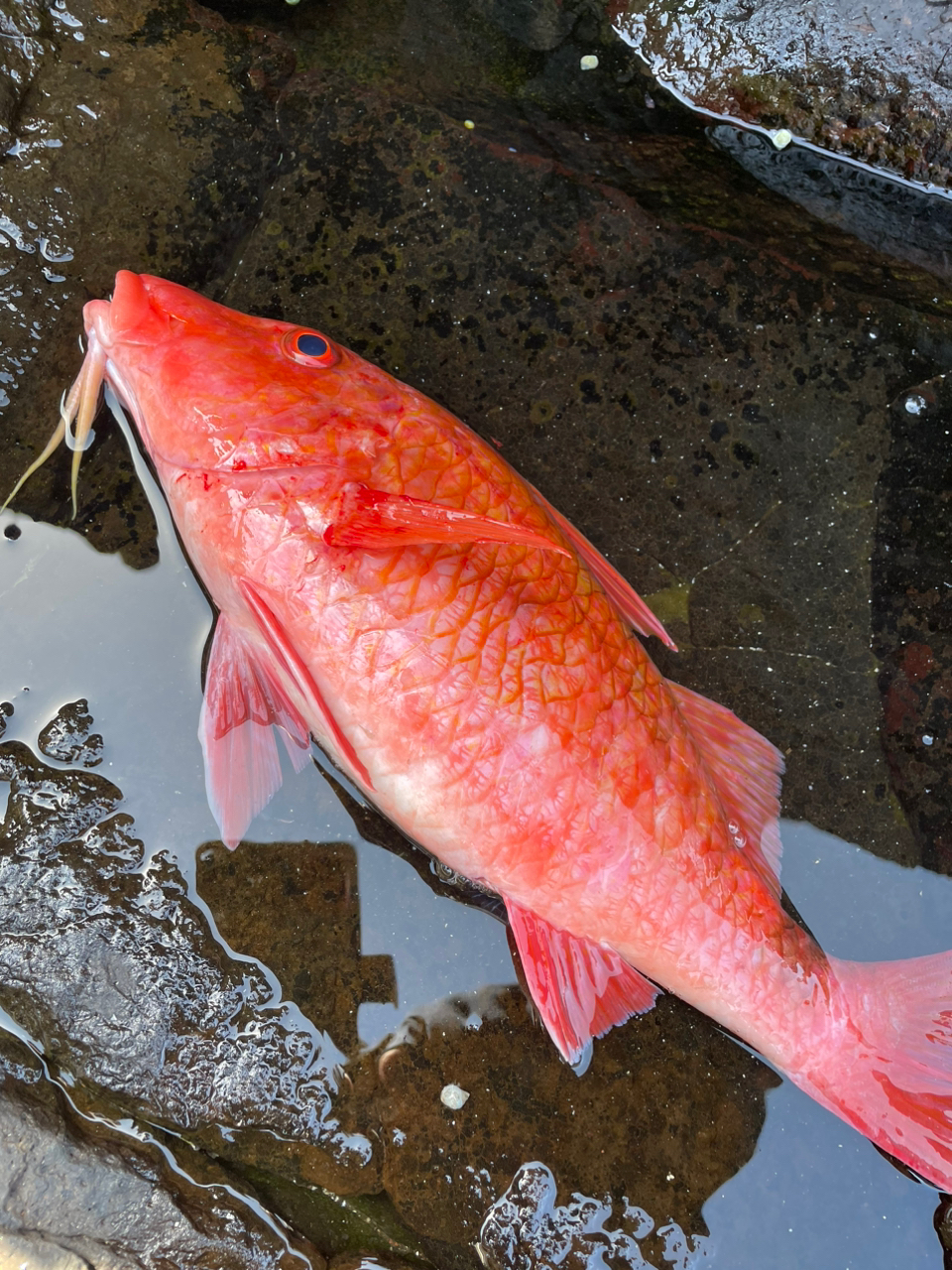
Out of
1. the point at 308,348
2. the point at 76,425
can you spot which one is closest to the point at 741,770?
the point at 308,348

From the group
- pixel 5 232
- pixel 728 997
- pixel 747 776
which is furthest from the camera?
pixel 5 232

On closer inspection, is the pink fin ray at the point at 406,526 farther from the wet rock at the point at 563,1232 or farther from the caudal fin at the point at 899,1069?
the wet rock at the point at 563,1232

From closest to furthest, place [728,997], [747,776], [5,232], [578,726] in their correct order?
[578,726] → [728,997] → [747,776] → [5,232]

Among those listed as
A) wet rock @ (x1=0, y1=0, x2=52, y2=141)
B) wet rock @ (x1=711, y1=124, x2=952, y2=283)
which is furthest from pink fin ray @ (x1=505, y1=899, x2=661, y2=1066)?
wet rock @ (x1=711, y1=124, x2=952, y2=283)

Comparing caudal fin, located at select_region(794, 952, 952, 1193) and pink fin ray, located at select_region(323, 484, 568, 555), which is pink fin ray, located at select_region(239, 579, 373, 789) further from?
caudal fin, located at select_region(794, 952, 952, 1193)

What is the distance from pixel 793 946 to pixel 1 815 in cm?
249

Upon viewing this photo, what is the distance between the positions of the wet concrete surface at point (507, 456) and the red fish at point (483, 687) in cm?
42

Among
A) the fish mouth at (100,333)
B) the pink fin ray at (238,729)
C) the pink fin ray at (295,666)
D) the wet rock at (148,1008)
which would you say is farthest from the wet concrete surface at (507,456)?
the pink fin ray at (295,666)

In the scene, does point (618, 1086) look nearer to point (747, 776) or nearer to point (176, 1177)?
point (747, 776)

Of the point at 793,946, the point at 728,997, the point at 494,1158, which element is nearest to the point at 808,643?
the point at 793,946

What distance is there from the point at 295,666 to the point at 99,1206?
1704mm

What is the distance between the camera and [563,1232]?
2693 mm

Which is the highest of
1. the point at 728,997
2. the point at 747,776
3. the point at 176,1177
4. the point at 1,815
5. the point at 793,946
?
the point at 747,776

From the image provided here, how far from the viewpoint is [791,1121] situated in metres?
2.81
